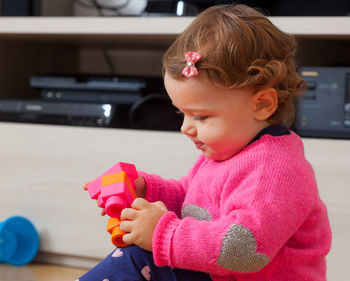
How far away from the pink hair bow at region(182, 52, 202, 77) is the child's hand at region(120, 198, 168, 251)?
0.17m

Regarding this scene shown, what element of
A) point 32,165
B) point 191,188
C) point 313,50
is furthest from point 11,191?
point 313,50

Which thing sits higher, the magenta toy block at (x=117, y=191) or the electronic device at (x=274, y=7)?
the electronic device at (x=274, y=7)

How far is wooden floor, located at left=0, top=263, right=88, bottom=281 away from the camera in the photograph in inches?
40.8

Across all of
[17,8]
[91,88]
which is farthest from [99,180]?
[17,8]

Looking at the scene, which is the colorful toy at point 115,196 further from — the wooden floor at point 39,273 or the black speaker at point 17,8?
the black speaker at point 17,8

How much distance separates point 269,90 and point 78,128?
550mm

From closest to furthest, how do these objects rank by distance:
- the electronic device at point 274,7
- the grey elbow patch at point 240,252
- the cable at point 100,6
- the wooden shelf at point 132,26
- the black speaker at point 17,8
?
the grey elbow patch at point 240,252, the wooden shelf at point 132,26, the electronic device at point 274,7, the black speaker at point 17,8, the cable at point 100,6

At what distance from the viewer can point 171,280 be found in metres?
0.65

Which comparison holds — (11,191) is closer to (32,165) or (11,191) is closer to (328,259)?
(32,165)

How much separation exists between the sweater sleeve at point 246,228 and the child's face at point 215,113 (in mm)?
60

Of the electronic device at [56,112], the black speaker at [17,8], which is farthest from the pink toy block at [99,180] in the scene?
the black speaker at [17,8]

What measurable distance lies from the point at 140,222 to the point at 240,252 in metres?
0.13

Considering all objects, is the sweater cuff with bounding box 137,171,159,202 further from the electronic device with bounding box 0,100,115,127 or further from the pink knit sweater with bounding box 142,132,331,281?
the electronic device with bounding box 0,100,115,127

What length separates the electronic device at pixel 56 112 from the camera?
3.72 feet
